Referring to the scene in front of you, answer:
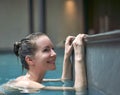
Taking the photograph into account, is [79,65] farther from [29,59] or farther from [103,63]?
[103,63]

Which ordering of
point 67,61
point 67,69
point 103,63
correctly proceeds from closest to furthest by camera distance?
1. point 103,63
2. point 67,61
3. point 67,69

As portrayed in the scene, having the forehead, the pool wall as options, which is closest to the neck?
the forehead

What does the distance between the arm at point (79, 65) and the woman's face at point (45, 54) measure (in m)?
0.23

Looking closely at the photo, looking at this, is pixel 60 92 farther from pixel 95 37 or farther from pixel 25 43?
pixel 95 37

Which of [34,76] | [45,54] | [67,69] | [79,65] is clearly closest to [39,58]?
[45,54]

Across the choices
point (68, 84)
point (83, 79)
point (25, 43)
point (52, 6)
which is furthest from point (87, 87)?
point (52, 6)

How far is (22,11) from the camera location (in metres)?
21.3

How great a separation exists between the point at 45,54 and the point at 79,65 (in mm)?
336

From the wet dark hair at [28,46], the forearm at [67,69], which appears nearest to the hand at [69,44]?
the forearm at [67,69]

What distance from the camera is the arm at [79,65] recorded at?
12.1ft

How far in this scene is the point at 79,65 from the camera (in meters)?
3.74

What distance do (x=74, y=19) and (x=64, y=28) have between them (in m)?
0.68

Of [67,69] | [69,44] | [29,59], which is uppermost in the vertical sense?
[69,44]

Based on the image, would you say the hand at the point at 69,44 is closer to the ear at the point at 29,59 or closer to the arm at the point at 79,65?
the arm at the point at 79,65
